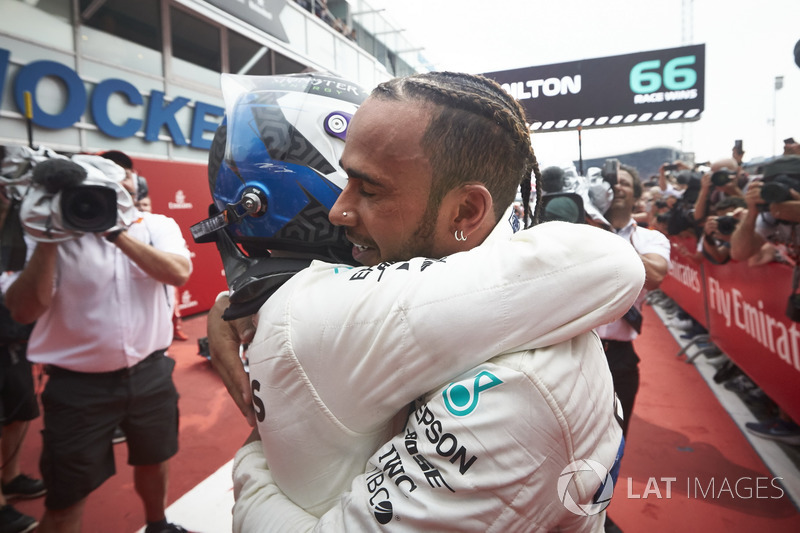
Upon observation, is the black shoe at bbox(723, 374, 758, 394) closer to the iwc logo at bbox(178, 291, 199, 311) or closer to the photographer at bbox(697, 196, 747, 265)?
the photographer at bbox(697, 196, 747, 265)

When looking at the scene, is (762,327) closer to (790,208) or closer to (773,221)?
(773,221)

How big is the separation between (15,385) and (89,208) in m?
1.78

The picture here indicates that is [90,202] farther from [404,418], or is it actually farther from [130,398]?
[404,418]

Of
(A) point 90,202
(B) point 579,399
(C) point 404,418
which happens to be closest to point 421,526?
(C) point 404,418

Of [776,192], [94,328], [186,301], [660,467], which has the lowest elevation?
[660,467]

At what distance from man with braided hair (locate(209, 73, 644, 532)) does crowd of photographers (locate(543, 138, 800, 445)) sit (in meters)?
1.44

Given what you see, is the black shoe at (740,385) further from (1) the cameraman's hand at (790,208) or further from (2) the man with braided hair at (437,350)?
(2) the man with braided hair at (437,350)

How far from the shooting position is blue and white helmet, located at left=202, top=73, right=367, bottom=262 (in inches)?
41.5

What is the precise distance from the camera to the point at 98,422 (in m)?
2.25

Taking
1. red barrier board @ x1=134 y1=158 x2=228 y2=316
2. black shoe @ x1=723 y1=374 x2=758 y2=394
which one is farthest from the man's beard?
red barrier board @ x1=134 y1=158 x2=228 y2=316

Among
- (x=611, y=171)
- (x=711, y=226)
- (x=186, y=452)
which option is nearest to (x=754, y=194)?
(x=611, y=171)

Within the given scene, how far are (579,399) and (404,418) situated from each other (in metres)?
0.31

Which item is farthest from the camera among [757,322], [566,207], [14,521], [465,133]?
[757,322]

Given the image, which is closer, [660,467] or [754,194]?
[754,194]
